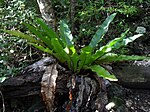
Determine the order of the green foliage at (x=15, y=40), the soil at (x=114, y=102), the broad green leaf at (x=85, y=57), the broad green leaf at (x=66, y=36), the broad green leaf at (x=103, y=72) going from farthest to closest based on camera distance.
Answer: the green foliage at (x=15, y=40) → the broad green leaf at (x=66, y=36) → the soil at (x=114, y=102) → the broad green leaf at (x=85, y=57) → the broad green leaf at (x=103, y=72)

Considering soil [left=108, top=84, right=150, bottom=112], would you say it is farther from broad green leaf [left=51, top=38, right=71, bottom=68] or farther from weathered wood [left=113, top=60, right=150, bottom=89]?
broad green leaf [left=51, top=38, right=71, bottom=68]

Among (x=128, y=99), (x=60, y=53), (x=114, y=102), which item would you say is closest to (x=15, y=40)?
(x=60, y=53)

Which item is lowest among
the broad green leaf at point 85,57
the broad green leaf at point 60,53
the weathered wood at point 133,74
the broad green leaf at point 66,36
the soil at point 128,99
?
the soil at point 128,99

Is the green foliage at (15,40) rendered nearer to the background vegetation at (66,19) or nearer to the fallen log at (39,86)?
the background vegetation at (66,19)

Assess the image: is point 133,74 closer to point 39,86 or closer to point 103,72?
point 103,72

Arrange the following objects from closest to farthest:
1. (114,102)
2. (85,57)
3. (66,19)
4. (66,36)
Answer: (85,57) < (114,102) < (66,36) < (66,19)

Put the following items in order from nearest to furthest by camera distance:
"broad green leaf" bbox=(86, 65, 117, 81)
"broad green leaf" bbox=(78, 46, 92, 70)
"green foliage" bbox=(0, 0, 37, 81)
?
"broad green leaf" bbox=(86, 65, 117, 81), "broad green leaf" bbox=(78, 46, 92, 70), "green foliage" bbox=(0, 0, 37, 81)

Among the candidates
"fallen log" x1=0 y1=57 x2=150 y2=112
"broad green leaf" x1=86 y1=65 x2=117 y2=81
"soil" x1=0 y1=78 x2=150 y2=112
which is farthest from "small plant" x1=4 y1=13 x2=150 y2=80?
"soil" x1=0 y1=78 x2=150 y2=112

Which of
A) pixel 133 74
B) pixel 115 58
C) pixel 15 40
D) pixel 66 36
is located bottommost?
pixel 133 74

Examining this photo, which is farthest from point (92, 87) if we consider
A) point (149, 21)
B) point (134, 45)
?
point (149, 21)

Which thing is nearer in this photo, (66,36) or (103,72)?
(103,72)

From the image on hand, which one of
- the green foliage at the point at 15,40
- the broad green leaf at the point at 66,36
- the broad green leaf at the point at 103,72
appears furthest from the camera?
the green foliage at the point at 15,40

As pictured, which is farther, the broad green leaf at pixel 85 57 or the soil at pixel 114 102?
the soil at pixel 114 102

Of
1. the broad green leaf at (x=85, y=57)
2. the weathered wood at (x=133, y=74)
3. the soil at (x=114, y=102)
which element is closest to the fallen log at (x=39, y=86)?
the soil at (x=114, y=102)
